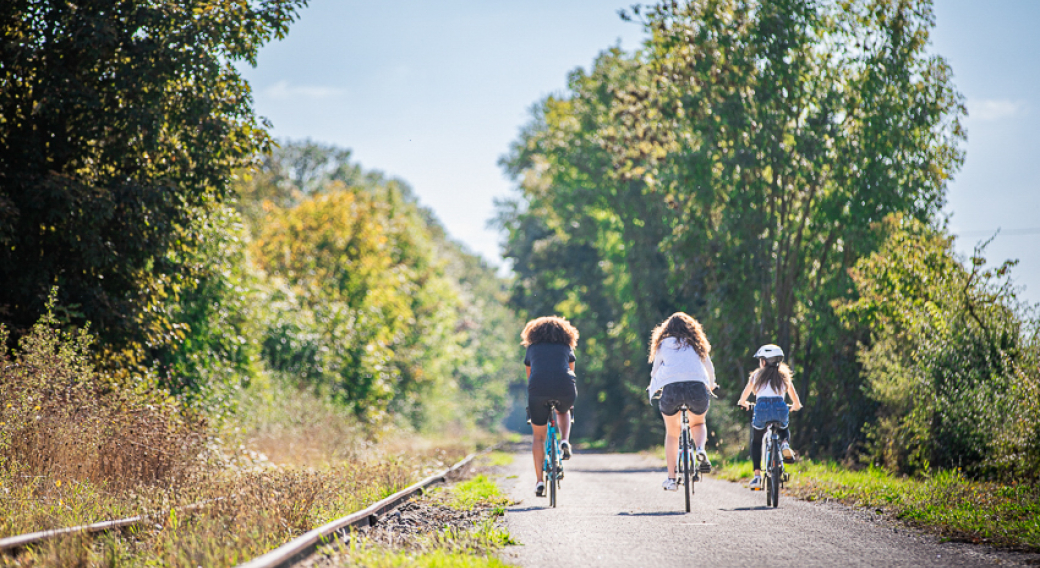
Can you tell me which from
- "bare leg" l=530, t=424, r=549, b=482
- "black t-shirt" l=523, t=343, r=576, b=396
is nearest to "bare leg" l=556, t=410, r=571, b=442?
"bare leg" l=530, t=424, r=549, b=482

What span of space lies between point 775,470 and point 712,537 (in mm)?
2874

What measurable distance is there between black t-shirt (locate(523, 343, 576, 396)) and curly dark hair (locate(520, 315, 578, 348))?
2.3 inches

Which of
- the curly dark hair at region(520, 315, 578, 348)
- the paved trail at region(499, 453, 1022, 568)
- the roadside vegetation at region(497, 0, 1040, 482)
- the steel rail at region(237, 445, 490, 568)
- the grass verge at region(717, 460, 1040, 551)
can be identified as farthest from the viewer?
the roadside vegetation at region(497, 0, 1040, 482)

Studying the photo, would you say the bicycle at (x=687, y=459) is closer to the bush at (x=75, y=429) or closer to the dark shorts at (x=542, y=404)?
the dark shorts at (x=542, y=404)

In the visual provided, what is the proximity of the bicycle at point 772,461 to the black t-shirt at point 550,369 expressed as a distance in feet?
7.42

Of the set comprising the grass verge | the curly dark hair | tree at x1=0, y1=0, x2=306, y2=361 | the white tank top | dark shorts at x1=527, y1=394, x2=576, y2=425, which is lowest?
the grass verge

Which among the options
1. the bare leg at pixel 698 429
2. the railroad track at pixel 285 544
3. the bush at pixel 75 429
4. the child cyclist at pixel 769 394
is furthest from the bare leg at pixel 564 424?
the bush at pixel 75 429

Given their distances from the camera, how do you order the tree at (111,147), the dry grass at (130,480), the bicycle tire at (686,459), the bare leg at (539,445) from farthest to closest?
1. the tree at (111,147)
2. the bare leg at (539,445)
3. the bicycle tire at (686,459)
4. the dry grass at (130,480)

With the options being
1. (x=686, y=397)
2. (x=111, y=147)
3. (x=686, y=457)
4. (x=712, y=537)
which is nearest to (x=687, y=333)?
(x=686, y=397)

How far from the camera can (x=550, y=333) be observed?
1101cm

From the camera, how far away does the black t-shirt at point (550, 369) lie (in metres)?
10.7

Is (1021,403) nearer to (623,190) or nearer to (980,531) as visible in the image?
(980,531)

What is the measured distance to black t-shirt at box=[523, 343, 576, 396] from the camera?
10.7m

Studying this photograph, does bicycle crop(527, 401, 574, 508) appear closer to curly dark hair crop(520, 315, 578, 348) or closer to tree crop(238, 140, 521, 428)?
curly dark hair crop(520, 315, 578, 348)
